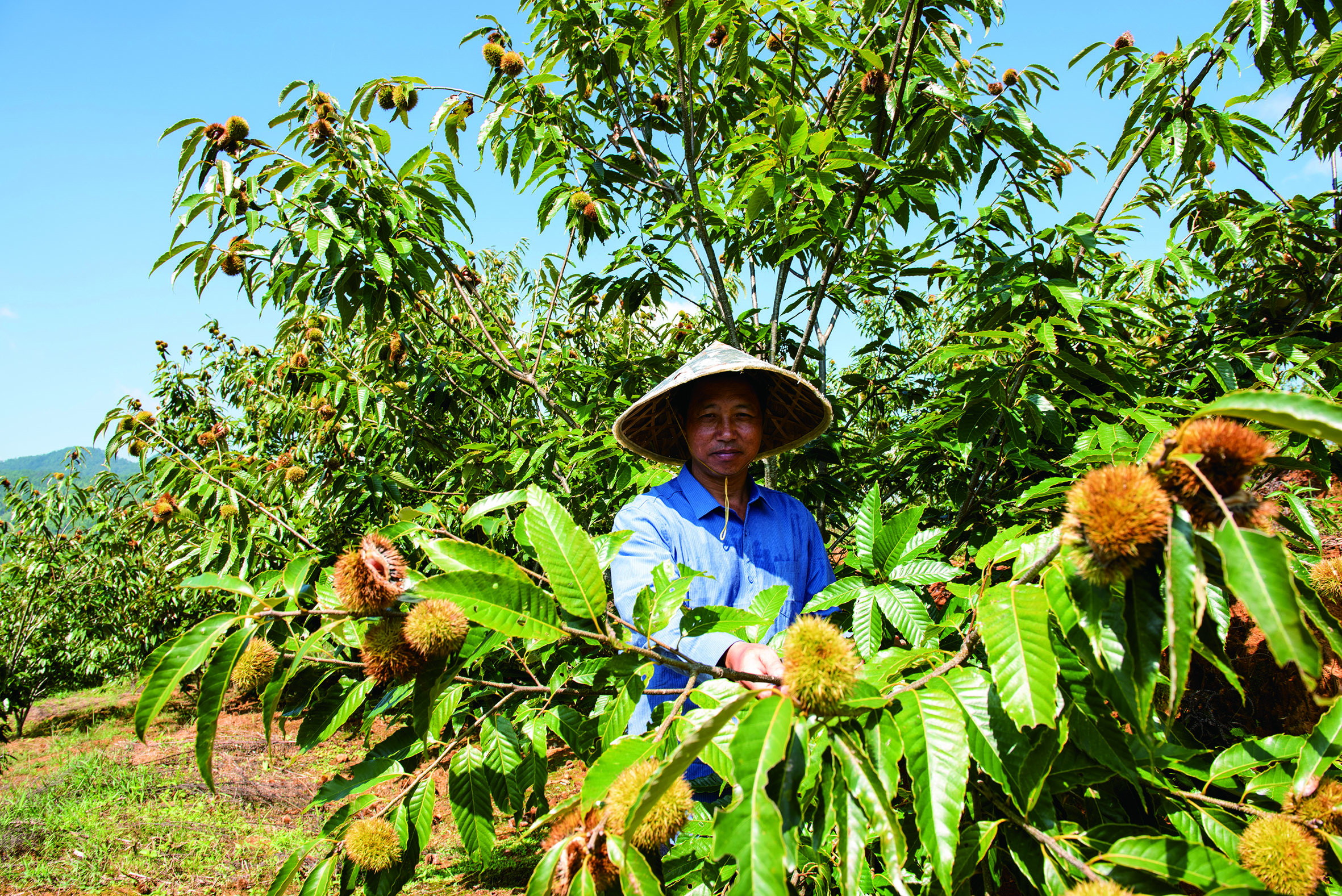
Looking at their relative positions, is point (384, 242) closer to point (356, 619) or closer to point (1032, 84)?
point (356, 619)

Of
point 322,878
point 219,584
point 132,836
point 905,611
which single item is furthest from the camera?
point 132,836

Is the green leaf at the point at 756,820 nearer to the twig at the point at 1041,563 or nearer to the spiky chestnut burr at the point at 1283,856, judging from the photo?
the twig at the point at 1041,563

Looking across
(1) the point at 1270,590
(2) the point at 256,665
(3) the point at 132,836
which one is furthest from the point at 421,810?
(3) the point at 132,836

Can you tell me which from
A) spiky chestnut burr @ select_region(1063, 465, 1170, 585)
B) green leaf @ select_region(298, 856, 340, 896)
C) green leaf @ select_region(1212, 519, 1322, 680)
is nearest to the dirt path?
green leaf @ select_region(298, 856, 340, 896)

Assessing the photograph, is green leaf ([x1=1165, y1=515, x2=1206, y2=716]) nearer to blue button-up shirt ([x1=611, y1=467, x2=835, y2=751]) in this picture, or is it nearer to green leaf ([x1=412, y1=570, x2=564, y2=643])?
green leaf ([x1=412, y1=570, x2=564, y2=643])

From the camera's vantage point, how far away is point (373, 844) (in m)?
1.11

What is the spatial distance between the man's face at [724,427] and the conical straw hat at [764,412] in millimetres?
62

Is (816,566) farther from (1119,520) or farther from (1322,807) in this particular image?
(1119,520)

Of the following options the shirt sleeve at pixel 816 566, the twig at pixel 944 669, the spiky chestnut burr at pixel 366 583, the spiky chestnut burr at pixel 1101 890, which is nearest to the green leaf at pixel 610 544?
the spiky chestnut burr at pixel 366 583

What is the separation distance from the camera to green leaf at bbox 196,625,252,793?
0.75m

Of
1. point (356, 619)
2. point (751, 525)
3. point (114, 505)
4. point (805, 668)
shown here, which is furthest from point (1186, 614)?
point (114, 505)

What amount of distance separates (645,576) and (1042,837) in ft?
2.70

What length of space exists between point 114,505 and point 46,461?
11839cm

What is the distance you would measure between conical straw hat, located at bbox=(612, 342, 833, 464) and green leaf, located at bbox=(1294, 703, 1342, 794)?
4.50 ft
